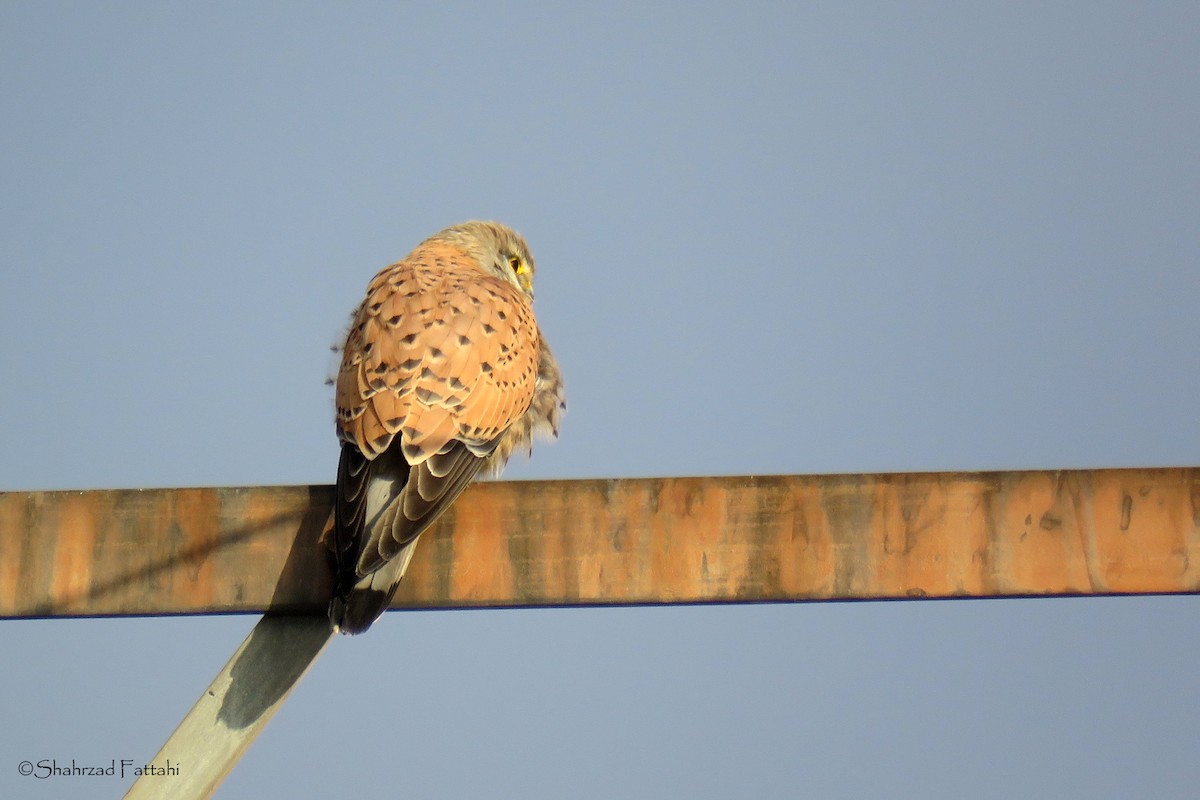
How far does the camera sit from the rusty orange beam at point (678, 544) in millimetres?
2830

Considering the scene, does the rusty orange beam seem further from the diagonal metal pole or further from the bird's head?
the bird's head

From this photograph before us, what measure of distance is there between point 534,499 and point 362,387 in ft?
2.59

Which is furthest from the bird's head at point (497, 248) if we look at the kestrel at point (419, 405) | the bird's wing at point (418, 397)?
the bird's wing at point (418, 397)

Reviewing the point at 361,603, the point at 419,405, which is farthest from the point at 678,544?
the point at 419,405

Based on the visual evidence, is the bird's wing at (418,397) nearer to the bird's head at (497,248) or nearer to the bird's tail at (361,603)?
the bird's tail at (361,603)

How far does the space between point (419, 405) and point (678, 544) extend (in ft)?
2.89

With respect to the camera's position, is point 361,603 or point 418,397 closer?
point 361,603

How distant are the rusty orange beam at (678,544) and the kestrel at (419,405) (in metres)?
0.13

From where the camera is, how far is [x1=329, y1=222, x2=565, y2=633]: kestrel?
2912mm

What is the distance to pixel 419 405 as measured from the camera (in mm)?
3395

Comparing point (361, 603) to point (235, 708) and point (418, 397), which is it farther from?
point (418, 397)

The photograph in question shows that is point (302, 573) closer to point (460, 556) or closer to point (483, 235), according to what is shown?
point (460, 556)

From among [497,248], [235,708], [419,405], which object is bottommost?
[235,708]

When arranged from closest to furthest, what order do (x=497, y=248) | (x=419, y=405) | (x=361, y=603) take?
(x=361, y=603) < (x=419, y=405) < (x=497, y=248)
